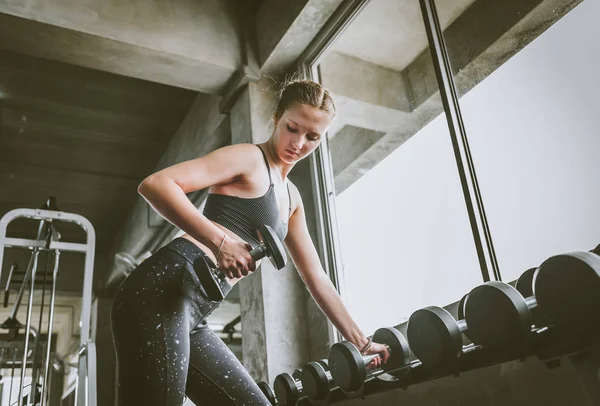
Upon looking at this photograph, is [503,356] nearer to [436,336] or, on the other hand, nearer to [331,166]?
[436,336]

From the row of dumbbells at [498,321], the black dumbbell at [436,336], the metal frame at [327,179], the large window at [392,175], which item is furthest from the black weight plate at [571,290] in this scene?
the metal frame at [327,179]

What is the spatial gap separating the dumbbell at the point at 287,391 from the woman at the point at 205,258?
1.69 ft

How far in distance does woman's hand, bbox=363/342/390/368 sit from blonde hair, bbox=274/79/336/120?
2.40 feet

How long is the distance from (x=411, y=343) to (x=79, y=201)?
5.26m

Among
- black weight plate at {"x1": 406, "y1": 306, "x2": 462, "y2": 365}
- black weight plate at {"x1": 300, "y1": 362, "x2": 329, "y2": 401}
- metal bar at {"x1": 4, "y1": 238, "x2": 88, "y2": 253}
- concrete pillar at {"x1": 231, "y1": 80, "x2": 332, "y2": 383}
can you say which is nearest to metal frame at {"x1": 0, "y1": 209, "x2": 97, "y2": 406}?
metal bar at {"x1": 4, "y1": 238, "x2": 88, "y2": 253}

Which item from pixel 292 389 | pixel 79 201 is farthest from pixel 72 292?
pixel 292 389

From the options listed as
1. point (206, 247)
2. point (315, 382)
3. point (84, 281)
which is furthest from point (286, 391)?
point (84, 281)

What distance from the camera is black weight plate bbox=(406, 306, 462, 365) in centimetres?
136

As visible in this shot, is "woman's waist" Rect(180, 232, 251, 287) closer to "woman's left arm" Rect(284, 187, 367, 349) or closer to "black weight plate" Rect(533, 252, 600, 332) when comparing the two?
"woman's left arm" Rect(284, 187, 367, 349)

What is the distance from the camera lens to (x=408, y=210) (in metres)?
2.39

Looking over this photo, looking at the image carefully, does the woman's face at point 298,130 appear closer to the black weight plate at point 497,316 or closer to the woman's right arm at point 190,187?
the woman's right arm at point 190,187

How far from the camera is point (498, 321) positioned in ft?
3.94

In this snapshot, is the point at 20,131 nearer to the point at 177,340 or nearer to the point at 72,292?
the point at 72,292

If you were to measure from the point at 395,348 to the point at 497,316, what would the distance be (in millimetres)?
485
